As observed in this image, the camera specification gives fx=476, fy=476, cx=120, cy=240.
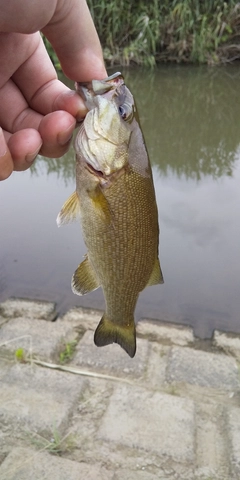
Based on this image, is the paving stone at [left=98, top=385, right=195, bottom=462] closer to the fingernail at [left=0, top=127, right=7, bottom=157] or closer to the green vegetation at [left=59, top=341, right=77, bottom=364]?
the green vegetation at [left=59, top=341, right=77, bottom=364]

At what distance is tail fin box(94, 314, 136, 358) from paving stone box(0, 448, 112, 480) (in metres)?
0.77

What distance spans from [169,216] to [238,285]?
124 centimetres

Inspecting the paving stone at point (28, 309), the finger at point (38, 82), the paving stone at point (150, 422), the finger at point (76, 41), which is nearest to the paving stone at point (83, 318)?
the paving stone at point (28, 309)

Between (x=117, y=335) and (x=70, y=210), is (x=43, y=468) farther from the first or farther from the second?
(x=70, y=210)

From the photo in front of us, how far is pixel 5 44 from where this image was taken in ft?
6.25

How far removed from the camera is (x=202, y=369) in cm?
294

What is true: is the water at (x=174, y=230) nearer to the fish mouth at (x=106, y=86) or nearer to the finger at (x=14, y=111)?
the finger at (x=14, y=111)

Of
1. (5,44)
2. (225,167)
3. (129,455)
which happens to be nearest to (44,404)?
(129,455)

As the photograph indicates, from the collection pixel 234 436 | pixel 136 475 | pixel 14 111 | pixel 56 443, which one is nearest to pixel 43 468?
pixel 56 443

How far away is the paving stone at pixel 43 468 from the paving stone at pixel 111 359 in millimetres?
733

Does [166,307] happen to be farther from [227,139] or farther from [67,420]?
[227,139]

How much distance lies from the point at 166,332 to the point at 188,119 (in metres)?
5.39

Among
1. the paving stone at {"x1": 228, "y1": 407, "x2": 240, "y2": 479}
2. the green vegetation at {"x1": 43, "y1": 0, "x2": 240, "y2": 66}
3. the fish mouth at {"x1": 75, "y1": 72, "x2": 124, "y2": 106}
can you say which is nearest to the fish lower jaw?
the fish mouth at {"x1": 75, "y1": 72, "x2": 124, "y2": 106}

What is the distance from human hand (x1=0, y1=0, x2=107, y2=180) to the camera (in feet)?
5.08
